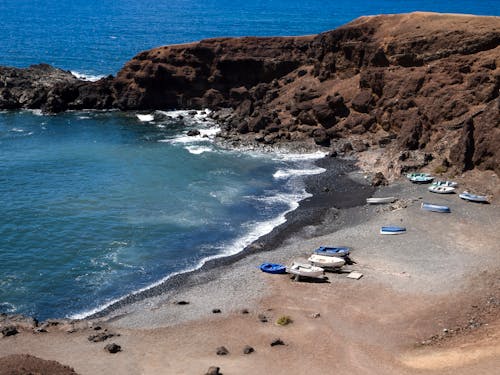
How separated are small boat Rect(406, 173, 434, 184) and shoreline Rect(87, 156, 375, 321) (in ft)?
13.7

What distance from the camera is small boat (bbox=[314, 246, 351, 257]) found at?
45.8 m

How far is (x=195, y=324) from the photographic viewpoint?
125 feet

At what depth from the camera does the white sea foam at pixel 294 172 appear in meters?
68.5

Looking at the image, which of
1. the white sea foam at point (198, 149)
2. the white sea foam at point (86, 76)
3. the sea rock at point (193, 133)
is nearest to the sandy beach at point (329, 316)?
the white sea foam at point (198, 149)

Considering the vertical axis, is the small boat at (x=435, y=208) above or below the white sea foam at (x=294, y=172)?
below

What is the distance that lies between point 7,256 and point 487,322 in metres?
35.5

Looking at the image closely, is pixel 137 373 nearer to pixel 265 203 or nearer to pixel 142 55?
pixel 265 203

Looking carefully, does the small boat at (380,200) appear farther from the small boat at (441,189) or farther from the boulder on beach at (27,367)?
the boulder on beach at (27,367)

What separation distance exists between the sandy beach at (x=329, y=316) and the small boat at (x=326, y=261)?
0.80 m

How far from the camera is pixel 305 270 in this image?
43250 mm

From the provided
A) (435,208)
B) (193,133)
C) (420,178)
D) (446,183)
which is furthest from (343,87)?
(435,208)

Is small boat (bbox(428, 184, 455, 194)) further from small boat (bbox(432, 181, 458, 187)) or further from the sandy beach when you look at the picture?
the sandy beach

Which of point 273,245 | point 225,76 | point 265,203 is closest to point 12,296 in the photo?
point 273,245

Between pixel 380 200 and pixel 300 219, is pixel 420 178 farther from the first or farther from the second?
pixel 300 219
